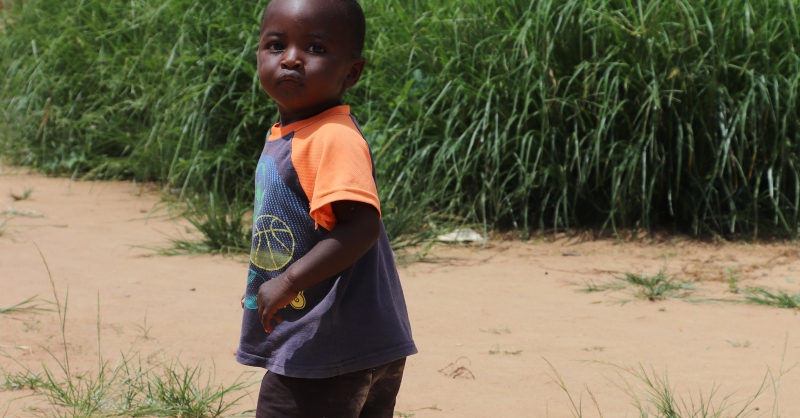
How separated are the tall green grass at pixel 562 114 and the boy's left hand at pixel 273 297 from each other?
2.98 meters

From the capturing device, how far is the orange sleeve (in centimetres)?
155

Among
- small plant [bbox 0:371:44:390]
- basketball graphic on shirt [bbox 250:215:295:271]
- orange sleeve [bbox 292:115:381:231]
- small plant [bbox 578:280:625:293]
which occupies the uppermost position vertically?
orange sleeve [bbox 292:115:381:231]

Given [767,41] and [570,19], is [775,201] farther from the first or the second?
[570,19]

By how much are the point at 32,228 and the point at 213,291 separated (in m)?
1.57

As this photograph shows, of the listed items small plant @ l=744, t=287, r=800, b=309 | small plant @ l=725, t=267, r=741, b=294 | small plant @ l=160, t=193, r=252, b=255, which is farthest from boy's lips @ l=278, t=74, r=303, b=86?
small plant @ l=160, t=193, r=252, b=255

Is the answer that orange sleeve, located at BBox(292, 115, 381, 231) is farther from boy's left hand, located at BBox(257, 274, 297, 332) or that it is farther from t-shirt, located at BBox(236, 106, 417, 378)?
boy's left hand, located at BBox(257, 274, 297, 332)

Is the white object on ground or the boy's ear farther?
the white object on ground

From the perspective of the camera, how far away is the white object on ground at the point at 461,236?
4859 mm

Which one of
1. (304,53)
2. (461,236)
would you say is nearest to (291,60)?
(304,53)

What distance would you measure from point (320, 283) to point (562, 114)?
342cm

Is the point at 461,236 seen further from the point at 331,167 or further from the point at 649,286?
the point at 331,167

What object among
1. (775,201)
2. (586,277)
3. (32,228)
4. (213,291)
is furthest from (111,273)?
(775,201)

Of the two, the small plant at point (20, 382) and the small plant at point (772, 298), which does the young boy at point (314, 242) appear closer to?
the small plant at point (20, 382)

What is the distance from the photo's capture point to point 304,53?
1645 millimetres
